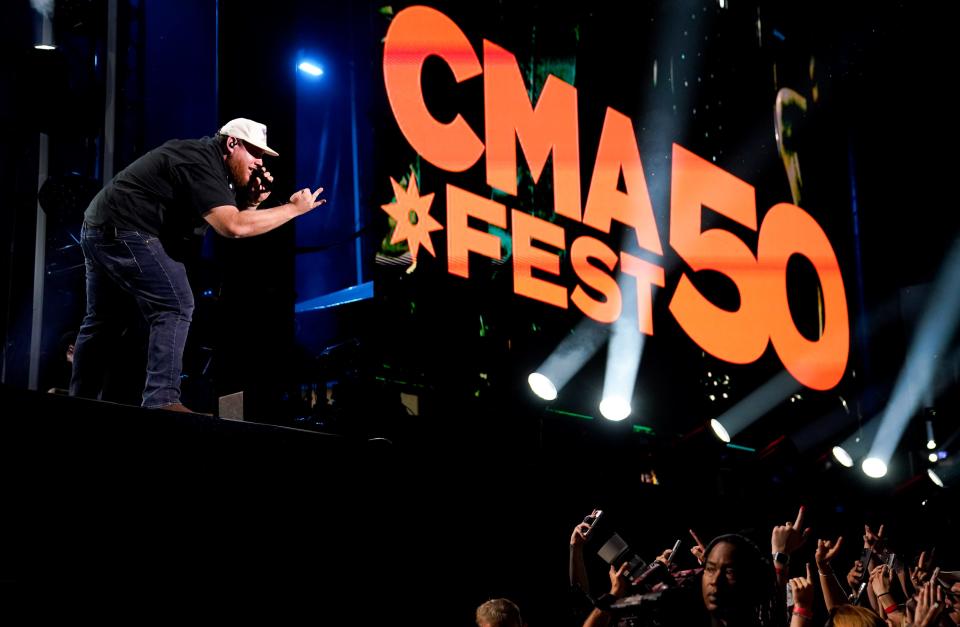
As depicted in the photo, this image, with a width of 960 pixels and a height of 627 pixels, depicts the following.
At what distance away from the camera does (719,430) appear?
792 centimetres

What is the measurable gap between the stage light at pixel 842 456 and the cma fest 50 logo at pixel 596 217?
0.71m

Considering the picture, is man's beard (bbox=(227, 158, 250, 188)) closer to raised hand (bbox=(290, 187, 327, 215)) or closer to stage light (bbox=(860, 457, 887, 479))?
raised hand (bbox=(290, 187, 327, 215))

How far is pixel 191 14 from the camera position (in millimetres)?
6141

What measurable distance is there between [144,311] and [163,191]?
0.57m

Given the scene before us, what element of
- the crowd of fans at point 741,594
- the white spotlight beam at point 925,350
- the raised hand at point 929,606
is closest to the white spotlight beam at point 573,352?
the crowd of fans at point 741,594

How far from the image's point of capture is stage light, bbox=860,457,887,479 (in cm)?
951

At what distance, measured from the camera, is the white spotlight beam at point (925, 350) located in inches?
395

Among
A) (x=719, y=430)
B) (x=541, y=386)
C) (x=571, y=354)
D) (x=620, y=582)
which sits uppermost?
(x=571, y=354)

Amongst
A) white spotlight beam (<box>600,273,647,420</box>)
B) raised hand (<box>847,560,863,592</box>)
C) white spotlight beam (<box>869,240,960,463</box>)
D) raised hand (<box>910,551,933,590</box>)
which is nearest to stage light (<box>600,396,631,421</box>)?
white spotlight beam (<box>600,273,647,420</box>)

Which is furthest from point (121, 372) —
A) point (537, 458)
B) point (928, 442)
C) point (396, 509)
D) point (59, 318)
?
point (928, 442)

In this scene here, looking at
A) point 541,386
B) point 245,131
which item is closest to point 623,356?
point 541,386

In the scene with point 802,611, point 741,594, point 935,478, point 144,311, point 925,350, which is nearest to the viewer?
point 741,594

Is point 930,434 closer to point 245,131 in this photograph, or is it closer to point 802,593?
point 802,593

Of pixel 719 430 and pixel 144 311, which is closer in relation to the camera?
pixel 144 311
